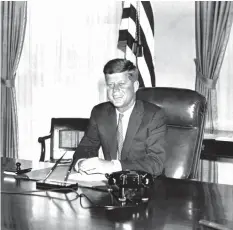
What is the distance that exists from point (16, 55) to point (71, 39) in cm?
75

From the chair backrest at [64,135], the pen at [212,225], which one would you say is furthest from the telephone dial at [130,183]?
the chair backrest at [64,135]

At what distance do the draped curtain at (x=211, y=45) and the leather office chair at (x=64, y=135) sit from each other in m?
1.27

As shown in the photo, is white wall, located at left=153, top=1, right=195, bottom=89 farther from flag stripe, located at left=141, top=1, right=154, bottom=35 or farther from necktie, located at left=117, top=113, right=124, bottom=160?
necktie, located at left=117, top=113, right=124, bottom=160

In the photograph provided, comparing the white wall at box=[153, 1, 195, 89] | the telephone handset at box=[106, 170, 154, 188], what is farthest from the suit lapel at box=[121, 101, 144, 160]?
the white wall at box=[153, 1, 195, 89]

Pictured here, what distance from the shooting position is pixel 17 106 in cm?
547

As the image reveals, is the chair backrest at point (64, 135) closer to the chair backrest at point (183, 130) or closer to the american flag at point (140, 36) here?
the american flag at point (140, 36)

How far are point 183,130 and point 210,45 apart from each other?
185 cm

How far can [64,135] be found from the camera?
12.7 feet

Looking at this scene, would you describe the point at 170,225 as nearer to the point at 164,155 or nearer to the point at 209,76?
the point at 164,155

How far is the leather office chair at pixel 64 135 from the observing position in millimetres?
3852

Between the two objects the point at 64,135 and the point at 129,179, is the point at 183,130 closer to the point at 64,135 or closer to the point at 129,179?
the point at 129,179

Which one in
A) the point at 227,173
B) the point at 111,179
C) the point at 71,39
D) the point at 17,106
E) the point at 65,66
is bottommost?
the point at 227,173

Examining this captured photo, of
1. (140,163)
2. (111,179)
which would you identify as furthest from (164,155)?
(111,179)

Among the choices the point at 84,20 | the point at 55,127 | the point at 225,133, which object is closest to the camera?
the point at 55,127
